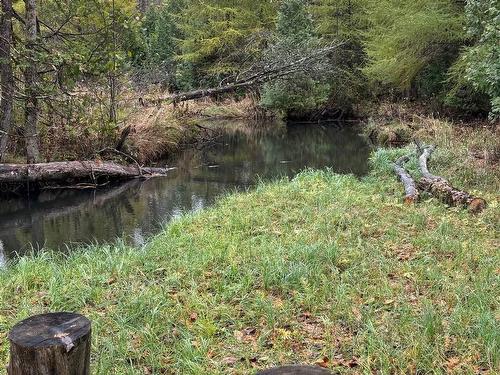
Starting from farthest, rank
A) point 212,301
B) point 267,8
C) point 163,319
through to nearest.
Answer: point 267,8 < point 212,301 < point 163,319

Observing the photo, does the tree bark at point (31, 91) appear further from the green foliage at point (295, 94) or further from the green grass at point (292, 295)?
the green foliage at point (295, 94)

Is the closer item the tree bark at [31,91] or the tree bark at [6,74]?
the tree bark at [31,91]

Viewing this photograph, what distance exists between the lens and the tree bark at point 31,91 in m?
10.6

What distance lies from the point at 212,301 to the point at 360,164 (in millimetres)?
12138

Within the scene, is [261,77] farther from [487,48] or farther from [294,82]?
[487,48]

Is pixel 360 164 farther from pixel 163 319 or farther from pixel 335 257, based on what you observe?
pixel 163 319

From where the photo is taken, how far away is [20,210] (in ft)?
38.8

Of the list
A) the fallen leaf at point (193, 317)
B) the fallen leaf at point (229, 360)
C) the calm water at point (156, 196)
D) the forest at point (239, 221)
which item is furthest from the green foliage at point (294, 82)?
the fallen leaf at point (229, 360)

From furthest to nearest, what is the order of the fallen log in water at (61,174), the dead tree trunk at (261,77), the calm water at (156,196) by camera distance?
the dead tree trunk at (261,77), the fallen log in water at (61,174), the calm water at (156,196)

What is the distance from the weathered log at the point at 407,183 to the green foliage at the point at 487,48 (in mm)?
2788

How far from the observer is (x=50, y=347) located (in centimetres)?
257

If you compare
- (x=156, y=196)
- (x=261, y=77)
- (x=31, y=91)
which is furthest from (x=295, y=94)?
(x=31, y=91)

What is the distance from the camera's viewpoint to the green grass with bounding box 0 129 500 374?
13.4ft

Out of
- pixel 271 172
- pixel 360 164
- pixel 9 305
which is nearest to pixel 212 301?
pixel 9 305
